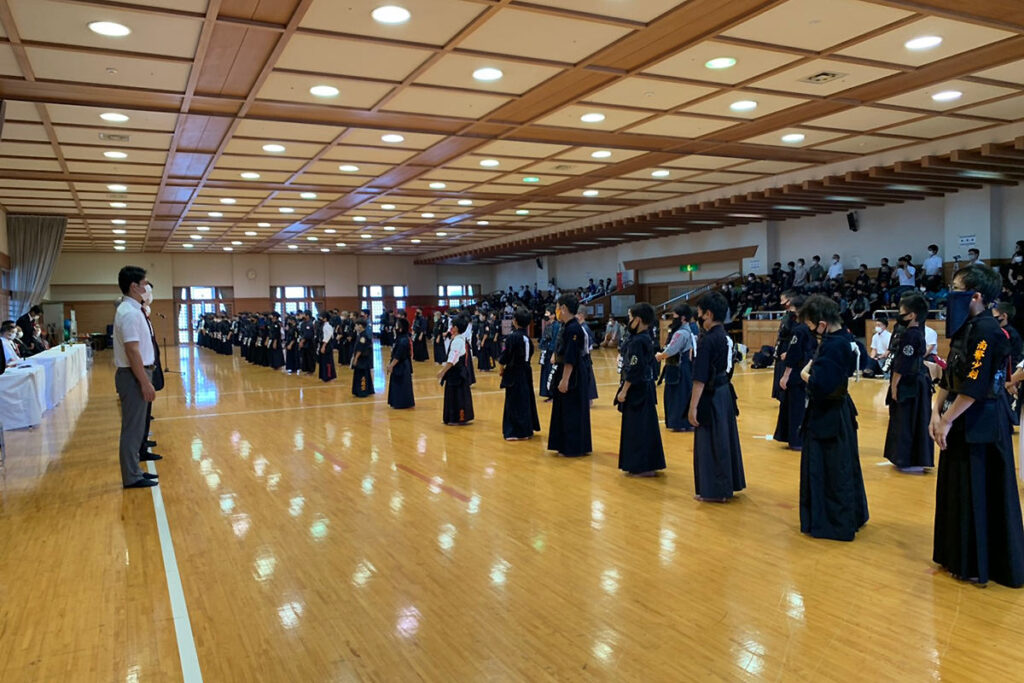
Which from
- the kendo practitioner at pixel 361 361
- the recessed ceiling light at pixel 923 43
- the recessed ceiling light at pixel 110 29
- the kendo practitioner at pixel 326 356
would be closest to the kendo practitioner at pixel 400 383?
the kendo practitioner at pixel 361 361

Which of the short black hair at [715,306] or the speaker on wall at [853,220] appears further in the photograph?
the speaker on wall at [853,220]

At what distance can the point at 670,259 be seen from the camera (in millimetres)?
27344

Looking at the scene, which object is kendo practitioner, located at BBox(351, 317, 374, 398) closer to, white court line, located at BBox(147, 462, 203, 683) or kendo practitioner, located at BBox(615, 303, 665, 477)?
kendo practitioner, located at BBox(615, 303, 665, 477)

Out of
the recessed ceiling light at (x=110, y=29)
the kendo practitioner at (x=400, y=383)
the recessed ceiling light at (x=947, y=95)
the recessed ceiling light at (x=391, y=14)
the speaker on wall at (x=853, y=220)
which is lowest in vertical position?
the kendo practitioner at (x=400, y=383)

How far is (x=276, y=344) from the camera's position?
19.6m

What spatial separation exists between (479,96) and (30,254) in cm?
1462

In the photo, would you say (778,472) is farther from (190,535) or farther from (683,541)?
(190,535)

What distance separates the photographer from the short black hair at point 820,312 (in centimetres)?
518

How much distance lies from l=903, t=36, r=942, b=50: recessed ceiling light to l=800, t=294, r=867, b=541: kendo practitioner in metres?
4.07

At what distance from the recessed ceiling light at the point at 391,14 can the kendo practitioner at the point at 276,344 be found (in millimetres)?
14100

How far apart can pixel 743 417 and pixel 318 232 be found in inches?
733

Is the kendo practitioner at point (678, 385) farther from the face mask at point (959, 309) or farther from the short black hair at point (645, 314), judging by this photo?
the face mask at point (959, 309)

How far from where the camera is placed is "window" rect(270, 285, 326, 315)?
120 ft

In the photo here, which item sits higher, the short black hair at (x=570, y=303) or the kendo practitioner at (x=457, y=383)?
the short black hair at (x=570, y=303)
